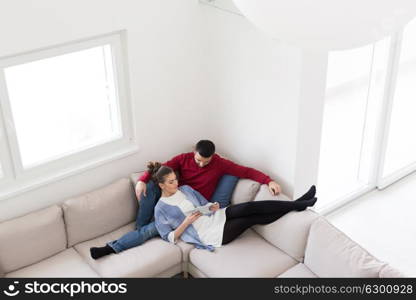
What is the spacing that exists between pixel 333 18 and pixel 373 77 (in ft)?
14.4

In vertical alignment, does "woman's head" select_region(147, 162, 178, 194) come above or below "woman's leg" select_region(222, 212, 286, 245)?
above

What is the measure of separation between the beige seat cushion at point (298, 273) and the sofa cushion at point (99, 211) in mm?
1437

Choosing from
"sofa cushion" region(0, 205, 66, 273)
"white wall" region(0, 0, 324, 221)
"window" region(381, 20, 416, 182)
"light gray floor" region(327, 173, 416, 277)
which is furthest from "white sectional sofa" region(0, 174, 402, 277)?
"window" region(381, 20, 416, 182)

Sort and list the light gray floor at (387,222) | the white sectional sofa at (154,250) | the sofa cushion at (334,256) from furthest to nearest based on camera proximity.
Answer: the light gray floor at (387,222)
the white sectional sofa at (154,250)
the sofa cushion at (334,256)

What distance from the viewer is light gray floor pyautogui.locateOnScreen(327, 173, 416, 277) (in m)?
4.97

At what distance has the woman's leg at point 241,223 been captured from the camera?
4.46m

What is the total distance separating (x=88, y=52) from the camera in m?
4.54

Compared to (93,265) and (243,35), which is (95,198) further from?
(243,35)

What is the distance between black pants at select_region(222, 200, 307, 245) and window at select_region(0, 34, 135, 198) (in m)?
1.15

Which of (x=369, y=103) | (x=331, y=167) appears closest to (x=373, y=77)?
(x=369, y=103)

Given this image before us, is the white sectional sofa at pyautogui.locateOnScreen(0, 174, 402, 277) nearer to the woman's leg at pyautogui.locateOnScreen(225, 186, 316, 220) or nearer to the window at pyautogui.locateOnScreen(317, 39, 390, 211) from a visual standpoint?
the woman's leg at pyautogui.locateOnScreen(225, 186, 316, 220)

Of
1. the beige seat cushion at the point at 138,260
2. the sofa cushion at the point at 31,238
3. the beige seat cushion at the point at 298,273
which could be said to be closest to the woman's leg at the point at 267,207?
the beige seat cushion at the point at 298,273

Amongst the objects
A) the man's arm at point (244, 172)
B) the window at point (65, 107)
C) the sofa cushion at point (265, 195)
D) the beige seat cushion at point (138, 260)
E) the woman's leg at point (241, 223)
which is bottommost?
the beige seat cushion at point (138, 260)

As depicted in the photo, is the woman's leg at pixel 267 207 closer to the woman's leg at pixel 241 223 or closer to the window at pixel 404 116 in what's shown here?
the woman's leg at pixel 241 223
